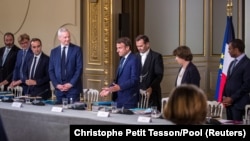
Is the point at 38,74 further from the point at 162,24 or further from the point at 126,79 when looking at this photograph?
the point at 162,24

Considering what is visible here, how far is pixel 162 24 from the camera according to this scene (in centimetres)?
977

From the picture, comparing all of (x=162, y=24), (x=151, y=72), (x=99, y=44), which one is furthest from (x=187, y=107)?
(x=162, y=24)

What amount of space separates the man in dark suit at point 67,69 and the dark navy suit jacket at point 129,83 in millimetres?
577

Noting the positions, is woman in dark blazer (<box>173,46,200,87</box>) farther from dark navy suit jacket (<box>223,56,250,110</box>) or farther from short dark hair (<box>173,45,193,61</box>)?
dark navy suit jacket (<box>223,56,250,110</box>)

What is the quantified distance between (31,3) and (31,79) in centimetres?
298

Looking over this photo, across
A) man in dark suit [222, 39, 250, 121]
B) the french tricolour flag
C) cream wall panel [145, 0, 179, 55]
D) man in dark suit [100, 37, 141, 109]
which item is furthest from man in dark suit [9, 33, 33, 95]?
cream wall panel [145, 0, 179, 55]

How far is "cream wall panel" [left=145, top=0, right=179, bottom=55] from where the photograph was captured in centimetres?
950

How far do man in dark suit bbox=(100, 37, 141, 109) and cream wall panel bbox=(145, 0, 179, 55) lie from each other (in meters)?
3.84

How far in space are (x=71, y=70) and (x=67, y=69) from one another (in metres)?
0.05

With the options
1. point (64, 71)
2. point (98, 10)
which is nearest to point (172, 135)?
point (64, 71)

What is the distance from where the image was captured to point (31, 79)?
6.64m

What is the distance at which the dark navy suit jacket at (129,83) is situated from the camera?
18.3 ft

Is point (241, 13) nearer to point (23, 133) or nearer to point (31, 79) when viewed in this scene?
point (31, 79)

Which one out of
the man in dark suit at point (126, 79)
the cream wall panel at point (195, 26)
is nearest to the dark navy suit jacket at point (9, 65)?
the man in dark suit at point (126, 79)
